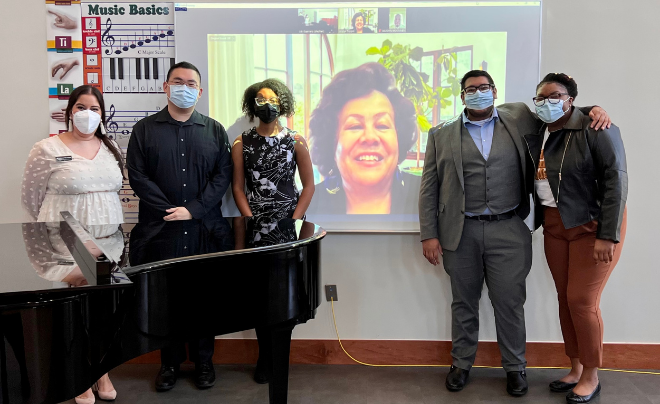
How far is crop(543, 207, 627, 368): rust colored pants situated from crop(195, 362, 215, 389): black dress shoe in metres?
1.83

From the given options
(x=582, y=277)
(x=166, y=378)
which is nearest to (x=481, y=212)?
(x=582, y=277)

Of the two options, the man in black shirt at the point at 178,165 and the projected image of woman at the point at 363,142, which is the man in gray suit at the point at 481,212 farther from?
the man in black shirt at the point at 178,165

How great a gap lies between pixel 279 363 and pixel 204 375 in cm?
85

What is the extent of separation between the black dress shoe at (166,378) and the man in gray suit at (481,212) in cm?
143

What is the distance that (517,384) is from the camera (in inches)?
105

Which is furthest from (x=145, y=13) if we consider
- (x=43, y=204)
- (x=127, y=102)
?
(x=43, y=204)

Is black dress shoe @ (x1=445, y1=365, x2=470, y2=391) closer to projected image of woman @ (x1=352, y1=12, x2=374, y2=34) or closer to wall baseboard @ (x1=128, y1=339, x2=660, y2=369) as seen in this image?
wall baseboard @ (x1=128, y1=339, x2=660, y2=369)

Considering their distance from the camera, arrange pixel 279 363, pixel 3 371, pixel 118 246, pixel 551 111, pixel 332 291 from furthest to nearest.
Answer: pixel 332 291
pixel 551 111
pixel 279 363
pixel 118 246
pixel 3 371

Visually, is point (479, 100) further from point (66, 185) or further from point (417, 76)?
point (66, 185)

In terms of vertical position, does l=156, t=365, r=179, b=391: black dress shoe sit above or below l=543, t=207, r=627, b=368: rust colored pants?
below

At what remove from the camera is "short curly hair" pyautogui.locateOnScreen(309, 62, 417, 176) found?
294 cm

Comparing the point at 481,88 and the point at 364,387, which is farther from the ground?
the point at 481,88

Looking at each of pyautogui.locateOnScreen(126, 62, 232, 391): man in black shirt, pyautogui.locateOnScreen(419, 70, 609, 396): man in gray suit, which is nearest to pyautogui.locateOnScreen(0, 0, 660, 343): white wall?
pyautogui.locateOnScreen(419, 70, 609, 396): man in gray suit

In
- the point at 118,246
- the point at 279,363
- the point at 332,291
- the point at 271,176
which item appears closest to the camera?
the point at 118,246
